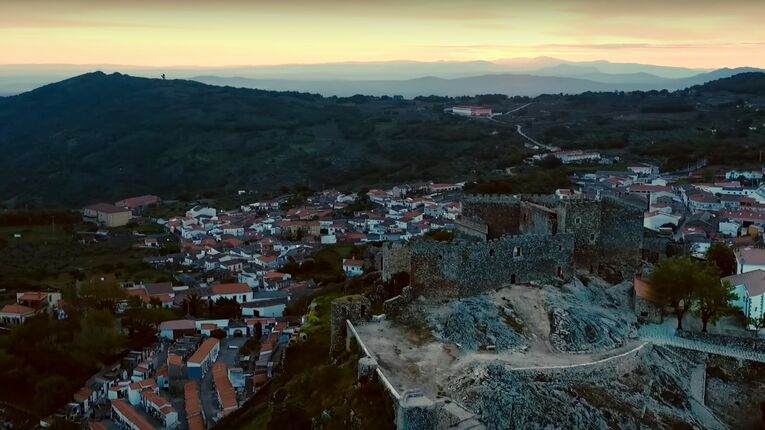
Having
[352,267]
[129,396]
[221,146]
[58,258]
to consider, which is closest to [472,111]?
[221,146]

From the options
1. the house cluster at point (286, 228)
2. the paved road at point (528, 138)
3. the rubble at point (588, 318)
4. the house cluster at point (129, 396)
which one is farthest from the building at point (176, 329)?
the paved road at point (528, 138)

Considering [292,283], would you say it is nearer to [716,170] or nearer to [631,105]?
[716,170]

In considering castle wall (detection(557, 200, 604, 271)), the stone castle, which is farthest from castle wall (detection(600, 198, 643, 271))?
castle wall (detection(557, 200, 604, 271))

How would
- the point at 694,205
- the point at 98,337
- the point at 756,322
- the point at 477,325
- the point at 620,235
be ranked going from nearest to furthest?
the point at 477,325
the point at 756,322
the point at 620,235
the point at 98,337
the point at 694,205

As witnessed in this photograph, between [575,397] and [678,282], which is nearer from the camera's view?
[575,397]

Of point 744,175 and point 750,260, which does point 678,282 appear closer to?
point 750,260

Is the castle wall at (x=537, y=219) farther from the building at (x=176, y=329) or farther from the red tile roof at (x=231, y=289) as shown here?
the red tile roof at (x=231, y=289)

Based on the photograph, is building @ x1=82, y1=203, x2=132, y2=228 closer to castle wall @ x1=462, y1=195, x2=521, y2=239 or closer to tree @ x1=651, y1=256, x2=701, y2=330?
castle wall @ x1=462, y1=195, x2=521, y2=239

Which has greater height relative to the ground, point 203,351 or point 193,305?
point 203,351
